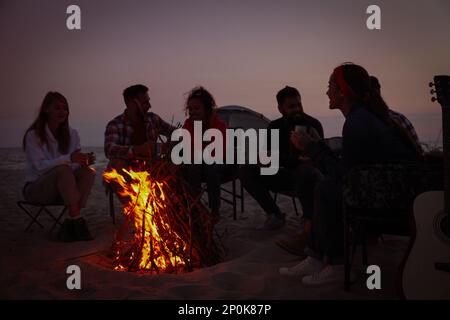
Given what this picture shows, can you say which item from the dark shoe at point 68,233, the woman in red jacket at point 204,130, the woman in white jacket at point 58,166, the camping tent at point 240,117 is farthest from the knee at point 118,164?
the camping tent at point 240,117

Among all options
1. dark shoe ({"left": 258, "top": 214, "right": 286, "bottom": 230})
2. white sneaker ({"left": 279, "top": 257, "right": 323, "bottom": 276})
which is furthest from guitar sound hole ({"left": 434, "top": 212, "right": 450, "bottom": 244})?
dark shoe ({"left": 258, "top": 214, "right": 286, "bottom": 230})

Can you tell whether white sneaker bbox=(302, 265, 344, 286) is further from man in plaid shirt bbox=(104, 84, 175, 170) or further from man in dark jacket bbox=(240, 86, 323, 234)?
man in plaid shirt bbox=(104, 84, 175, 170)

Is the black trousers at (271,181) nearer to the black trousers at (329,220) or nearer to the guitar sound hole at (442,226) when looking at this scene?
the black trousers at (329,220)

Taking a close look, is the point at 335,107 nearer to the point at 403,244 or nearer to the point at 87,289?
the point at 403,244

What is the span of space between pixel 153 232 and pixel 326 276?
4.17ft

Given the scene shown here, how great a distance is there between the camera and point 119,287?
2629 millimetres

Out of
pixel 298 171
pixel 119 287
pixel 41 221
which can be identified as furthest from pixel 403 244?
pixel 41 221

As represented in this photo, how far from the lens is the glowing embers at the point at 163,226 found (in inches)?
120

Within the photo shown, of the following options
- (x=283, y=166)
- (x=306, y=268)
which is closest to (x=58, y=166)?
(x=283, y=166)

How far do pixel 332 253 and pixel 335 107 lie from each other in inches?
37.2

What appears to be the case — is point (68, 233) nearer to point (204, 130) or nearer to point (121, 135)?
point (121, 135)

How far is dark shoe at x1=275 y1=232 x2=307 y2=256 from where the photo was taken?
322 centimetres

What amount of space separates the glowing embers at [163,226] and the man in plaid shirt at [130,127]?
1.27 m

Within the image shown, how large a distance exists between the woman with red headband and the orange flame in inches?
31.7
